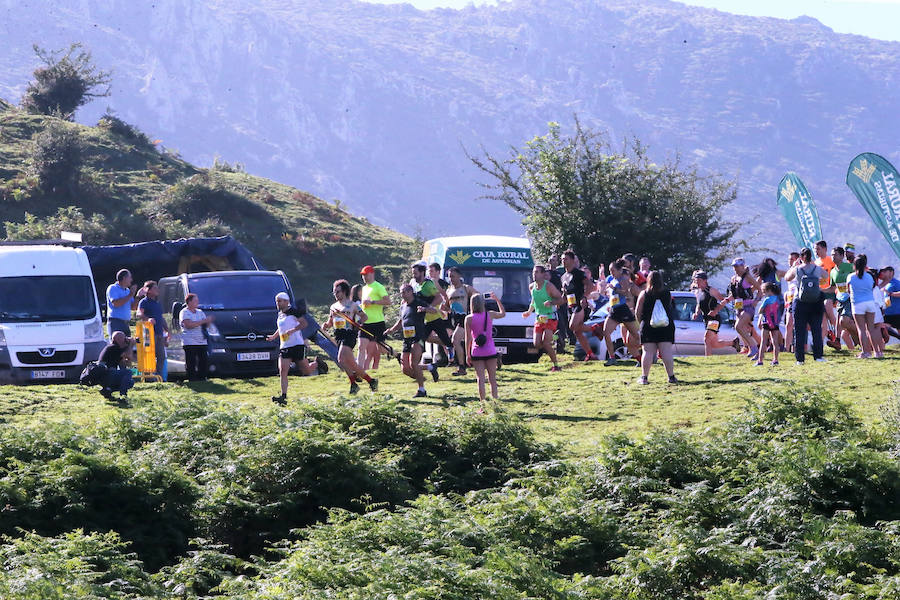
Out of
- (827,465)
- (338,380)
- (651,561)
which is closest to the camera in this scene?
(651,561)

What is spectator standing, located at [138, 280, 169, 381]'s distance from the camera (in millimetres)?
19172

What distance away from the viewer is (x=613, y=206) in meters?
32.9

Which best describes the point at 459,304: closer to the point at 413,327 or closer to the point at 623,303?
the point at 413,327

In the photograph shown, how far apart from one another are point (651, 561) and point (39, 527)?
18.8 feet

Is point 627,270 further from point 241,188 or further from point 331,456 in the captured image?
point 241,188

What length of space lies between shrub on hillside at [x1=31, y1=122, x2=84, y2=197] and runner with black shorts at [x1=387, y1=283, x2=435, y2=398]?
31.3m

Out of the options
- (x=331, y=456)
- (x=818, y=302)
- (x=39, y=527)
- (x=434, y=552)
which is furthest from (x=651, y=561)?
(x=818, y=302)

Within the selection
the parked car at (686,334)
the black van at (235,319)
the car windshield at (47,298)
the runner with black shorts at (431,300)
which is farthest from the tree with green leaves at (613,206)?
the runner with black shorts at (431,300)

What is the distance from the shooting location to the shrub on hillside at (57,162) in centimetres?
4494

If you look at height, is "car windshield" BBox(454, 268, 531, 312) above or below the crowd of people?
above

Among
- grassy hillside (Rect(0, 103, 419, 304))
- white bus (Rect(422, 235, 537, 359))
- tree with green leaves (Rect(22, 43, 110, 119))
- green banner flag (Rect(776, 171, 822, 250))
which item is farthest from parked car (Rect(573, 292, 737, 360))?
tree with green leaves (Rect(22, 43, 110, 119))

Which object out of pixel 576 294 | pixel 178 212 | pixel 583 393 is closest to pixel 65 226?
pixel 178 212

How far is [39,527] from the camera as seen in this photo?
10953 mm

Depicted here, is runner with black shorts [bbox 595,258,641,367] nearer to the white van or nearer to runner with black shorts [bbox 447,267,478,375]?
runner with black shorts [bbox 447,267,478,375]
